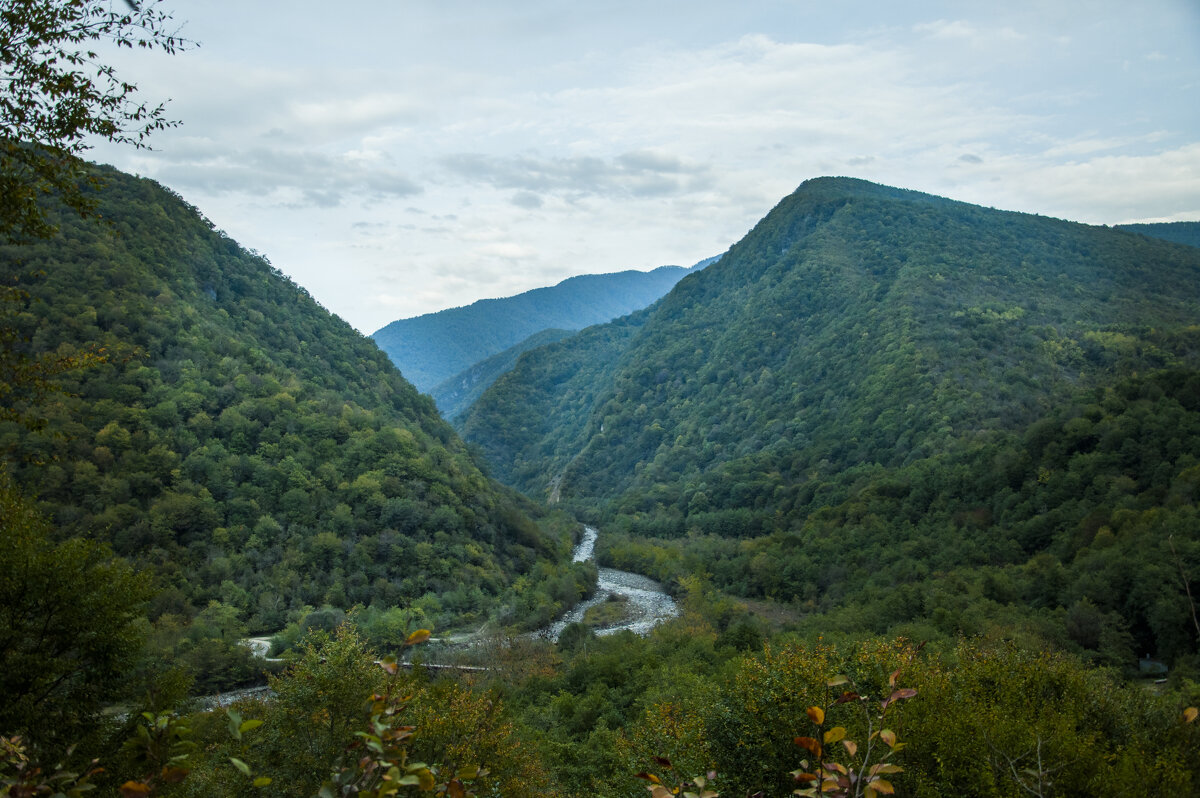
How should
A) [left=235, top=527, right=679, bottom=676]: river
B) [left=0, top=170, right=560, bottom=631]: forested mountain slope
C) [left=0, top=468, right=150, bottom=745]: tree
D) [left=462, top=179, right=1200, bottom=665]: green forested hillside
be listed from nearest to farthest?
[left=0, top=468, right=150, bottom=745]: tree → [left=462, top=179, right=1200, bottom=665]: green forested hillside → [left=0, top=170, right=560, bottom=631]: forested mountain slope → [left=235, top=527, right=679, bottom=676]: river

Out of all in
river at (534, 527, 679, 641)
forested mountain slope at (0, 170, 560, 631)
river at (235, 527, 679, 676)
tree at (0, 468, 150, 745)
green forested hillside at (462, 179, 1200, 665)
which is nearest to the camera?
tree at (0, 468, 150, 745)

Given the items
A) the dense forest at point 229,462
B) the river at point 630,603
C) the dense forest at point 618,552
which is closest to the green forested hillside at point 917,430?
the dense forest at point 618,552

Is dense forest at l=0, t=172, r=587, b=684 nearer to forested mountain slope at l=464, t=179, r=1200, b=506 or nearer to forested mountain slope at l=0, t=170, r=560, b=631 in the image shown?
forested mountain slope at l=0, t=170, r=560, b=631

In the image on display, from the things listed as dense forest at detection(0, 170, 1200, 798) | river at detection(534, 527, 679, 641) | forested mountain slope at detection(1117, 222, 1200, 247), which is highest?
forested mountain slope at detection(1117, 222, 1200, 247)

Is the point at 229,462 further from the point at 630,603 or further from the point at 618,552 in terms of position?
the point at 618,552

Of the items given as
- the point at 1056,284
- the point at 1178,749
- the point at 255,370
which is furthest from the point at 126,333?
the point at 1056,284

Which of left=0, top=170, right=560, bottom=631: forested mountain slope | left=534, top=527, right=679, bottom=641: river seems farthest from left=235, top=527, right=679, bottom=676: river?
left=0, top=170, right=560, bottom=631: forested mountain slope
